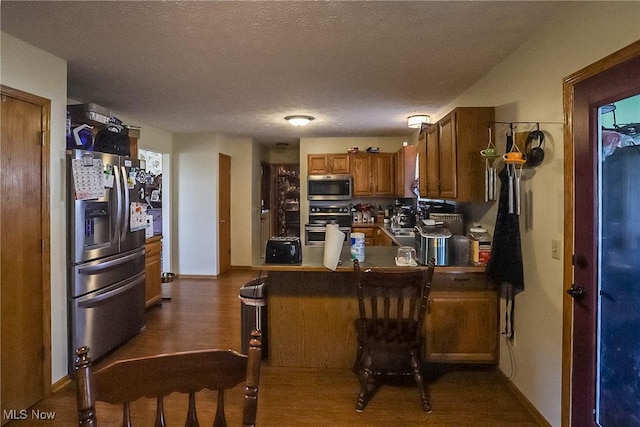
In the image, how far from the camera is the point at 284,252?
2.80 metres

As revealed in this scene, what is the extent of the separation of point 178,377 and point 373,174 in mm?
5580

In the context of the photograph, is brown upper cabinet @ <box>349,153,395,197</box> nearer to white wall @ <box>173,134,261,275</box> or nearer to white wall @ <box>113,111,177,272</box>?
white wall @ <box>173,134,261,275</box>

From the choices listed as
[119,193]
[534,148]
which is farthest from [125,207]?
[534,148]

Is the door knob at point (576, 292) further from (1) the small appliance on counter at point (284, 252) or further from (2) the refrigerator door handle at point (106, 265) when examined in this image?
(2) the refrigerator door handle at point (106, 265)

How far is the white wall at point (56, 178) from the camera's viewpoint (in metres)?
2.54

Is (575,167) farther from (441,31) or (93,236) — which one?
(93,236)

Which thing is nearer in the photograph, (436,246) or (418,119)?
(436,246)

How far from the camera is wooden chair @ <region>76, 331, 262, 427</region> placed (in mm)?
999

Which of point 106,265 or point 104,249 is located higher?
point 104,249

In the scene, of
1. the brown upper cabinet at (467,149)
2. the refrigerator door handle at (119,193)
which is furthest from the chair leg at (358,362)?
the refrigerator door handle at (119,193)

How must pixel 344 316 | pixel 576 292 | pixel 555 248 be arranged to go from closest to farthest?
pixel 576 292
pixel 555 248
pixel 344 316

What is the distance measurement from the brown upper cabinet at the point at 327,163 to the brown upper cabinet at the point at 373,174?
0.39ft

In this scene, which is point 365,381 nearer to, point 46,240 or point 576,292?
point 576,292

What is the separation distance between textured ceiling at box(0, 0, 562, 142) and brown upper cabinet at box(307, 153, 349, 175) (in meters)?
2.21
